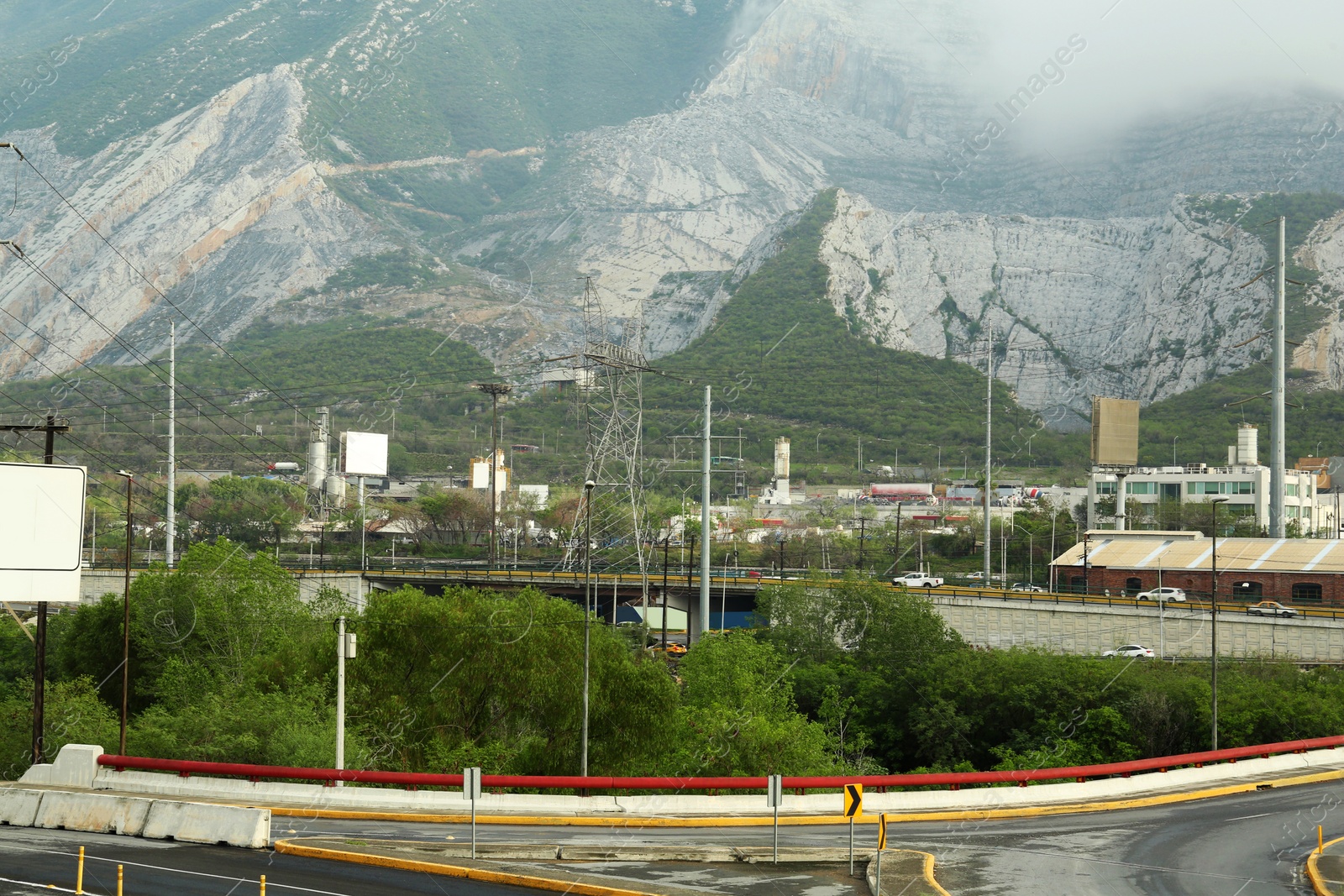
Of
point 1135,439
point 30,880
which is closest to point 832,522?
point 1135,439

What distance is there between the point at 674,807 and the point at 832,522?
465 feet

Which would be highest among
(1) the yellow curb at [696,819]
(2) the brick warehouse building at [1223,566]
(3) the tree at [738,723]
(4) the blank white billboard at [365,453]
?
(4) the blank white billboard at [365,453]

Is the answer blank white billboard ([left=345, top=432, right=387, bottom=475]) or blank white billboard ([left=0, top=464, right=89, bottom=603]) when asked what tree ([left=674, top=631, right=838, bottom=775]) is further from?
blank white billboard ([left=345, top=432, right=387, bottom=475])

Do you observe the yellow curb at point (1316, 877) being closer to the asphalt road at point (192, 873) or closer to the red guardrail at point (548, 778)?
the red guardrail at point (548, 778)

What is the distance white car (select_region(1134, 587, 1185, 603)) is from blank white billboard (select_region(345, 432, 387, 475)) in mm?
108310

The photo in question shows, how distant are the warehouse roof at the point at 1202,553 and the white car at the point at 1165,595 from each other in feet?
12.2

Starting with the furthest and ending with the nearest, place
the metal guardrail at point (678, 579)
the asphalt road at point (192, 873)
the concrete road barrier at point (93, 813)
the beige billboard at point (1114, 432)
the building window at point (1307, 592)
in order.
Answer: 1. the beige billboard at point (1114, 432)
2. the building window at point (1307, 592)
3. the metal guardrail at point (678, 579)
4. the concrete road barrier at point (93, 813)
5. the asphalt road at point (192, 873)

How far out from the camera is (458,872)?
83.4 feet

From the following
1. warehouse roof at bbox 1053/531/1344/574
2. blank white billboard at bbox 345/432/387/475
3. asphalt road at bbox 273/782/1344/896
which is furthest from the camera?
blank white billboard at bbox 345/432/387/475

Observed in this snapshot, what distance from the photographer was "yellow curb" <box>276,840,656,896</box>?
2395 cm

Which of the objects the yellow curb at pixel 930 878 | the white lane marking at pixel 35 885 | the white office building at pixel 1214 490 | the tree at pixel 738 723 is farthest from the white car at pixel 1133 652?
the white lane marking at pixel 35 885

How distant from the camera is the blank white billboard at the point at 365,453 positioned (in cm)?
16825

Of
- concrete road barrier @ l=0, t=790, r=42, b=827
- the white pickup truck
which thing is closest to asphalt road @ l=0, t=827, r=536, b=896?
concrete road barrier @ l=0, t=790, r=42, b=827

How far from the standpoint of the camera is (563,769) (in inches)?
2117
